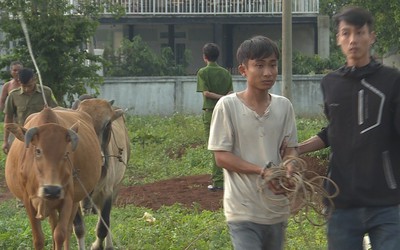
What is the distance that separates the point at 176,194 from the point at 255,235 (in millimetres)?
8764

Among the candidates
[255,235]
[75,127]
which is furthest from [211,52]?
[255,235]

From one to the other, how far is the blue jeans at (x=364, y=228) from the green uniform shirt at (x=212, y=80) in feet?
27.6

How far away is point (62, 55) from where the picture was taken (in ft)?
63.2

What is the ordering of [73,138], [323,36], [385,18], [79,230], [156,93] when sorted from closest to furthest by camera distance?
[73,138]
[79,230]
[385,18]
[156,93]
[323,36]

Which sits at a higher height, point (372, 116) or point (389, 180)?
point (372, 116)

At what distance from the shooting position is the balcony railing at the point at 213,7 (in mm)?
37906

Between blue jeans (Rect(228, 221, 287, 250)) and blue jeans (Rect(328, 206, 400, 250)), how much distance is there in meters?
0.34

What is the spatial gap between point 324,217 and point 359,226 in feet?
0.99

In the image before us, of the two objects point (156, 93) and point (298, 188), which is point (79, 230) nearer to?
point (298, 188)

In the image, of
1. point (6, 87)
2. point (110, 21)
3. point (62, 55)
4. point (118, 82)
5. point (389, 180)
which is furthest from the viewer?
point (110, 21)

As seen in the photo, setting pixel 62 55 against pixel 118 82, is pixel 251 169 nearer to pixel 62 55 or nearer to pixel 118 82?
pixel 62 55

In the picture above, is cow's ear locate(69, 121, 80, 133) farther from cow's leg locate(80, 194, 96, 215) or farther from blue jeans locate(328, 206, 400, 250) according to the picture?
blue jeans locate(328, 206, 400, 250)

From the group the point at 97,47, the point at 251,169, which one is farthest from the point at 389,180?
the point at 97,47

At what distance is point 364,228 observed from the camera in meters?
5.84
